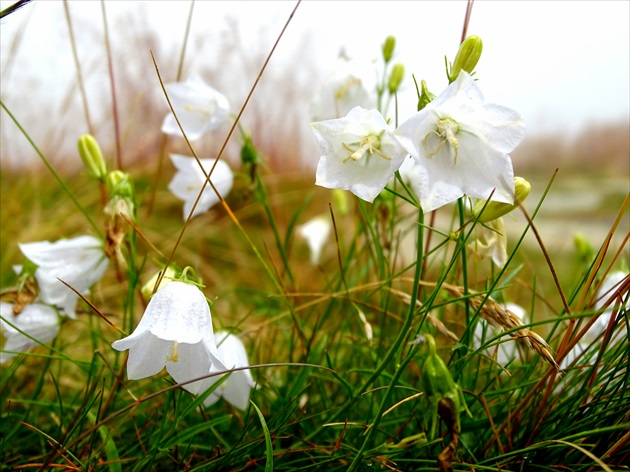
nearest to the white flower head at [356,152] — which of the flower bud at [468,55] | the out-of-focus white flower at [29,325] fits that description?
the flower bud at [468,55]

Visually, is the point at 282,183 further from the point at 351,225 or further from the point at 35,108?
the point at 35,108

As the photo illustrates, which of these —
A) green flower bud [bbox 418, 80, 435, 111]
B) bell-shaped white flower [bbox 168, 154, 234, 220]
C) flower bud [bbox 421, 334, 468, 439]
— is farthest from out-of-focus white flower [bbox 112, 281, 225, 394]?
bell-shaped white flower [bbox 168, 154, 234, 220]

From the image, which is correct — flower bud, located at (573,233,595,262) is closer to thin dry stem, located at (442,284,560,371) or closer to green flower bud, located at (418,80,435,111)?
thin dry stem, located at (442,284,560,371)

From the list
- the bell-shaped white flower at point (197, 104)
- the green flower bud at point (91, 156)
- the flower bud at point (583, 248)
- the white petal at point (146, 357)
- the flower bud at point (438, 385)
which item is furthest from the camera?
the flower bud at point (583, 248)

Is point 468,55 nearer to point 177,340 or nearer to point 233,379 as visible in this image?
point 177,340

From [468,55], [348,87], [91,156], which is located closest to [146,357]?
[91,156]

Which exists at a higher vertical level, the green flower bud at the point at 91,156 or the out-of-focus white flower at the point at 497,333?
the green flower bud at the point at 91,156

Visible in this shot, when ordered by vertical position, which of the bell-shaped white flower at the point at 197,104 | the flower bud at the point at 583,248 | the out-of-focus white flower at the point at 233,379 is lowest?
the out-of-focus white flower at the point at 233,379

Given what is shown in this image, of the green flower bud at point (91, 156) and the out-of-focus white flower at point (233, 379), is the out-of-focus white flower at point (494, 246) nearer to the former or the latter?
the out-of-focus white flower at point (233, 379)

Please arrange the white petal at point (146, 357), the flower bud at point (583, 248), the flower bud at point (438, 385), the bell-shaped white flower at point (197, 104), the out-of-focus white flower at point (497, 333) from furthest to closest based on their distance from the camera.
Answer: the flower bud at point (583, 248), the bell-shaped white flower at point (197, 104), the out-of-focus white flower at point (497, 333), the white petal at point (146, 357), the flower bud at point (438, 385)
